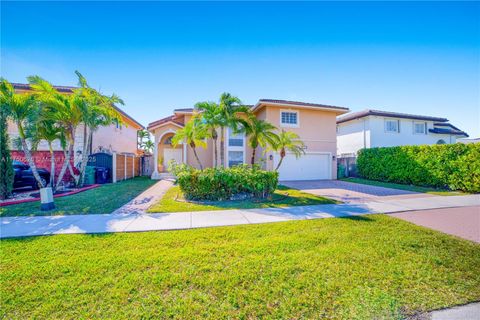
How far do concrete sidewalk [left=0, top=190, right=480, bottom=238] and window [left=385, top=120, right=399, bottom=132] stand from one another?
16839mm

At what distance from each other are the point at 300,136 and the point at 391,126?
1283 centimetres

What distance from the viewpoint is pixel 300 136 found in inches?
675

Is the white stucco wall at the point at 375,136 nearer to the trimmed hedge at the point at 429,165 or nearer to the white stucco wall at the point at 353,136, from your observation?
the white stucco wall at the point at 353,136

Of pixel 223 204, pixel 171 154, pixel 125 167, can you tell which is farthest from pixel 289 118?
pixel 125 167

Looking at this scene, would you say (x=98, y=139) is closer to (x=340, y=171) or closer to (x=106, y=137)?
(x=106, y=137)

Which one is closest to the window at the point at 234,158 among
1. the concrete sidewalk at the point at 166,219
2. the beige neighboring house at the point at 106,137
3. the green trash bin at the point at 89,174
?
the beige neighboring house at the point at 106,137

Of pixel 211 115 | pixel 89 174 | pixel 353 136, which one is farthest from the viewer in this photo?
pixel 353 136

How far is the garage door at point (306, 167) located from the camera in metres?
16.9

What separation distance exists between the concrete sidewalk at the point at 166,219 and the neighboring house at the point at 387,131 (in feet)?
50.4

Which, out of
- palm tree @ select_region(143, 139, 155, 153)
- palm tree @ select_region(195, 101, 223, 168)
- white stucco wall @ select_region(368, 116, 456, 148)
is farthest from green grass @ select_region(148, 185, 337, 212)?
palm tree @ select_region(143, 139, 155, 153)

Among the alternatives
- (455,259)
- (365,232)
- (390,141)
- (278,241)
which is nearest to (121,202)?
(278,241)

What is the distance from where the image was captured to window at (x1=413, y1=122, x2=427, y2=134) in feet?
75.4

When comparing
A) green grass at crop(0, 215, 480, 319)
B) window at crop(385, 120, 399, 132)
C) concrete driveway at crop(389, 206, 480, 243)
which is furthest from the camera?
window at crop(385, 120, 399, 132)

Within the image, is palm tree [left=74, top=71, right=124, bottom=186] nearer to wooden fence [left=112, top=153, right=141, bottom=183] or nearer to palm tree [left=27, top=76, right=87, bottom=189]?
palm tree [left=27, top=76, right=87, bottom=189]
